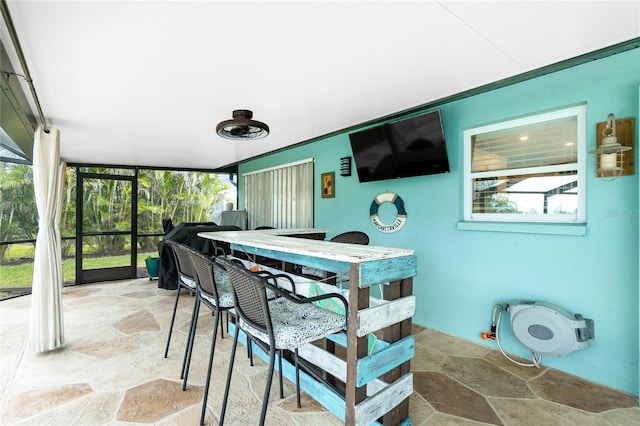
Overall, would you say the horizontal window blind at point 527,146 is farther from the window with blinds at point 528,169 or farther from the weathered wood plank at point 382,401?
the weathered wood plank at point 382,401

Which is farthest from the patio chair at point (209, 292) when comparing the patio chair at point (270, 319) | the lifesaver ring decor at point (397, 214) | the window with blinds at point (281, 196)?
the window with blinds at point (281, 196)

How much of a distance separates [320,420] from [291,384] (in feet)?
1.46

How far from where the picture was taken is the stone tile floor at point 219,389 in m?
1.81

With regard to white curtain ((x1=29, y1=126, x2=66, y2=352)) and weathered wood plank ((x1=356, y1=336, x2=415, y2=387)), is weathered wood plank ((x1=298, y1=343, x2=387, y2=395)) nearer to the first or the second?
weathered wood plank ((x1=356, y1=336, x2=415, y2=387))

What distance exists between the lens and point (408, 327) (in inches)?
66.4

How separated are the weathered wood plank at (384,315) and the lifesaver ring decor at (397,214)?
1792mm

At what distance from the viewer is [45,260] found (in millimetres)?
2676

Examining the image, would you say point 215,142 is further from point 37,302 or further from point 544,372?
point 544,372

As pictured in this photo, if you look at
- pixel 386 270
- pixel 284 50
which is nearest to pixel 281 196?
pixel 284 50

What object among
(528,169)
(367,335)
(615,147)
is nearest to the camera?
(367,335)

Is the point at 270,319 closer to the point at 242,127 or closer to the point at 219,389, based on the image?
the point at 219,389

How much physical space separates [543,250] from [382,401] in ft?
5.99

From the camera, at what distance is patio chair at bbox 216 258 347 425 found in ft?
4.27

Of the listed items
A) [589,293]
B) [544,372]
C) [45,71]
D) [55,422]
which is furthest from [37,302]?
[589,293]
